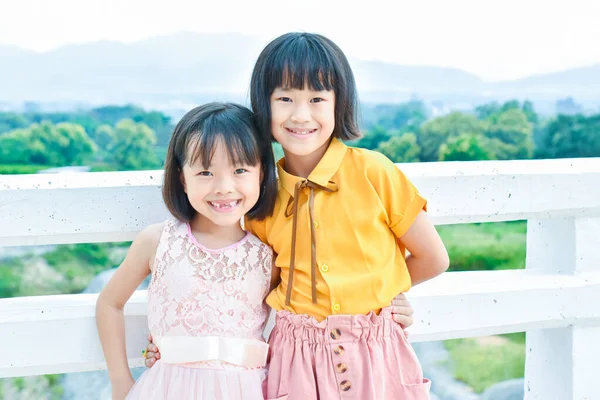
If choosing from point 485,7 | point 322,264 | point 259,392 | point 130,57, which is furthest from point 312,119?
point 485,7

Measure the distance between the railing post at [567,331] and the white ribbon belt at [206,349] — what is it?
76cm

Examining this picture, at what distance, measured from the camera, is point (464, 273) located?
1.55m

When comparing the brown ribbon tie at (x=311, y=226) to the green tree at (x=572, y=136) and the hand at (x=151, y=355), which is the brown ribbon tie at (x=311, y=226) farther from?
the green tree at (x=572, y=136)

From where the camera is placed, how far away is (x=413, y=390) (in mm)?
1215

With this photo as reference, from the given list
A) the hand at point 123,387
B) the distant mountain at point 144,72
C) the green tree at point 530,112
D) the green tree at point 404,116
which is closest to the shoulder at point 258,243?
the hand at point 123,387

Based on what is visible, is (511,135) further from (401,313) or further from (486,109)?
(401,313)

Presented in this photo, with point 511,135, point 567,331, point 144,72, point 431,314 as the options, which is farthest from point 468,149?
point 431,314

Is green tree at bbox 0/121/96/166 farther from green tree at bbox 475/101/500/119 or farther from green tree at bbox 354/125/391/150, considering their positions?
green tree at bbox 475/101/500/119

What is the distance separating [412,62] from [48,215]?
12.0 ft

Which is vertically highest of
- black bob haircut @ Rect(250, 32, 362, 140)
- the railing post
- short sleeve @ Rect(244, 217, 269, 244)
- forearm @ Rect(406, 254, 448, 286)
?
black bob haircut @ Rect(250, 32, 362, 140)

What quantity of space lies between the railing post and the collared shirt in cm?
48

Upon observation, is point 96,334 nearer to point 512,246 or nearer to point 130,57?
point 130,57

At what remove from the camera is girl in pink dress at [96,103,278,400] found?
1.17 meters

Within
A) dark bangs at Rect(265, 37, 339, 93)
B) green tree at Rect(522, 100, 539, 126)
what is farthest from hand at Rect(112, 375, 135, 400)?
green tree at Rect(522, 100, 539, 126)
